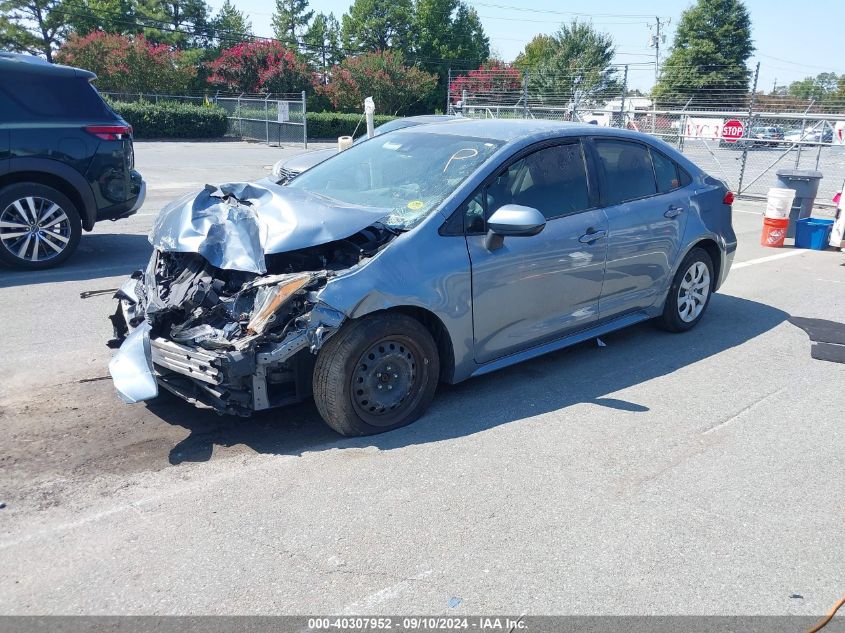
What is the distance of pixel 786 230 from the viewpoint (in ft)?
37.0

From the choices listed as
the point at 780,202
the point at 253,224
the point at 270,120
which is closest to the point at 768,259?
the point at 780,202

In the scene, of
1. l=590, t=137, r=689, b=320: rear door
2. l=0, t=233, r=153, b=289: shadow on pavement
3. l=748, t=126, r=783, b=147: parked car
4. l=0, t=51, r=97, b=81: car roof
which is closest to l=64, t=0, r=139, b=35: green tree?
l=748, t=126, r=783, b=147: parked car

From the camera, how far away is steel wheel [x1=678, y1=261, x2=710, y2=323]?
641 centimetres

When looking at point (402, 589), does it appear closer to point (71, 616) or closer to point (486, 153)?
point (71, 616)

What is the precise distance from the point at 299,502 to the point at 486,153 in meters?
2.61

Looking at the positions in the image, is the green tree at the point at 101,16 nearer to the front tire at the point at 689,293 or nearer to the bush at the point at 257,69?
the bush at the point at 257,69

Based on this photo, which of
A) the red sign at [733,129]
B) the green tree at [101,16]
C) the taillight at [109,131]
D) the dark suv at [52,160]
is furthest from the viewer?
the green tree at [101,16]

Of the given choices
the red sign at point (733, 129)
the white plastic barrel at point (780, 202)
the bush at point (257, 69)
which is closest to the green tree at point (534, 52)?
the bush at point (257, 69)

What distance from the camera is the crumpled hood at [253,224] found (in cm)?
421

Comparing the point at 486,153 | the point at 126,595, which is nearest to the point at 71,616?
the point at 126,595

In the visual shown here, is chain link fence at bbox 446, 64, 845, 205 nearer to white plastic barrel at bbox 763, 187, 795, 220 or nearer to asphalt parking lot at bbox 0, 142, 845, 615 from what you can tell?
white plastic barrel at bbox 763, 187, 795, 220

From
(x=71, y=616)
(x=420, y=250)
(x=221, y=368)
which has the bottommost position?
(x=71, y=616)

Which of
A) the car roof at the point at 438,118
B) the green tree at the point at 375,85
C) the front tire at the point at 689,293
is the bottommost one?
the front tire at the point at 689,293

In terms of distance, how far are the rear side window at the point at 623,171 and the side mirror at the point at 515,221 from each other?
1.21m
